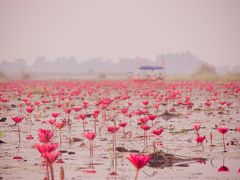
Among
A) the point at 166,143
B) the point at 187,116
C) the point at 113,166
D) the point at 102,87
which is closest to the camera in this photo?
the point at 113,166

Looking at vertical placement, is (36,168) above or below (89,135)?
below

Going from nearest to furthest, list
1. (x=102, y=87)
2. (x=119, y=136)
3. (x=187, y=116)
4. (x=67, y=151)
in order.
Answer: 1. (x=67, y=151)
2. (x=119, y=136)
3. (x=187, y=116)
4. (x=102, y=87)

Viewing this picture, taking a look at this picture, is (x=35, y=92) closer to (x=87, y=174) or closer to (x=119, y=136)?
(x=119, y=136)

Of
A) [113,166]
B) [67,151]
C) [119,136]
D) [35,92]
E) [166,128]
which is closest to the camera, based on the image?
[113,166]

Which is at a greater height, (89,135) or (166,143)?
(89,135)

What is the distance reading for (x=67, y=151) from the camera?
575 cm

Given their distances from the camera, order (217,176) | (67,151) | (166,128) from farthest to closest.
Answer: (166,128) → (67,151) → (217,176)

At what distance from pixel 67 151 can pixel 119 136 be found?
176 cm

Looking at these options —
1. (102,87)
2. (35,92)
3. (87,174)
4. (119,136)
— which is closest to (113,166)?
(87,174)

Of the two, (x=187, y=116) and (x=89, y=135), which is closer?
(x=89, y=135)

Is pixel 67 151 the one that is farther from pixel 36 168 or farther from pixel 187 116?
pixel 187 116

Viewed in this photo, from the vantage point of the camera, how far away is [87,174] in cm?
434

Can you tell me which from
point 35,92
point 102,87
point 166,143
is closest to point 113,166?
point 166,143

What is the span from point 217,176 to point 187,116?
250 inches
